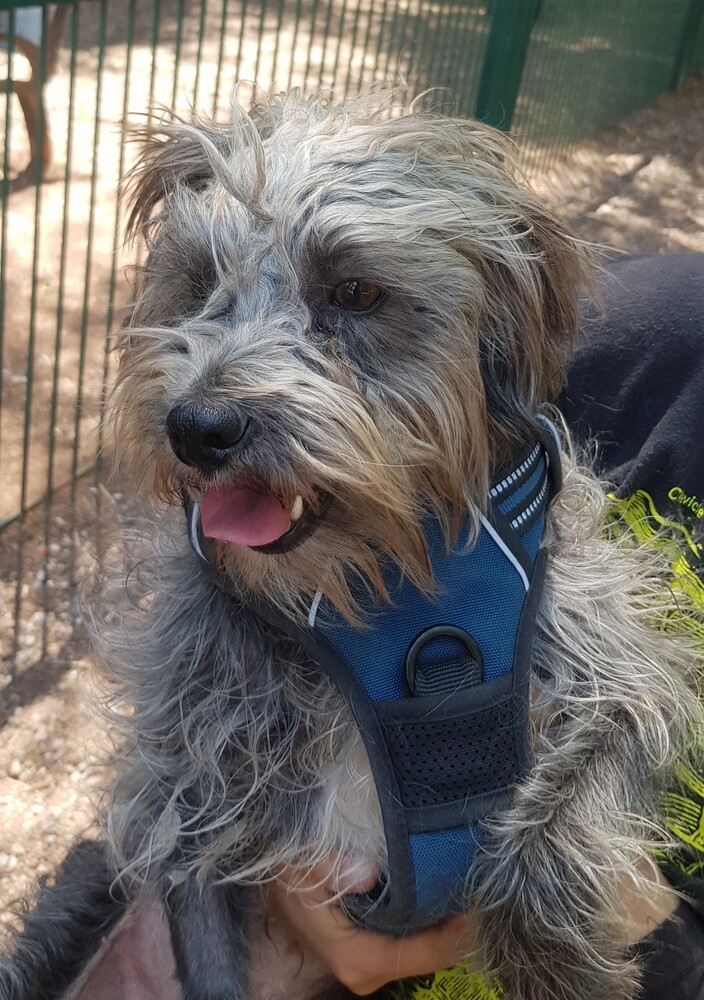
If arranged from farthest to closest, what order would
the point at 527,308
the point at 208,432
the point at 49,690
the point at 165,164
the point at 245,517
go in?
the point at 49,690
the point at 165,164
the point at 527,308
the point at 245,517
the point at 208,432

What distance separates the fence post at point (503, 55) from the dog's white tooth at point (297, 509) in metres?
3.70

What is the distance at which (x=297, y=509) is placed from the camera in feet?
4.76

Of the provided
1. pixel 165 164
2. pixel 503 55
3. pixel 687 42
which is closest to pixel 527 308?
pixel 165 164

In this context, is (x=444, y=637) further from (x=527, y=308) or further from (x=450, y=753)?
(x=527, y=308)

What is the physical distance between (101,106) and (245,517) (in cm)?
387

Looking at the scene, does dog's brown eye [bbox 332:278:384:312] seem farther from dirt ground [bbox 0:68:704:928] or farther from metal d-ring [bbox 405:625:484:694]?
dirt ground [bbox 0:68:704:928]

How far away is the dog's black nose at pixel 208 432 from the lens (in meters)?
1.32

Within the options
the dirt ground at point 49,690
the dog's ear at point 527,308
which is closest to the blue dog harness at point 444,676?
the dog's ear at point 527,308

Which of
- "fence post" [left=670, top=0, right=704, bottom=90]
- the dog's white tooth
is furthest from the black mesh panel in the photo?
"fence post" [left=670, top=0, right=704, bottom=90]

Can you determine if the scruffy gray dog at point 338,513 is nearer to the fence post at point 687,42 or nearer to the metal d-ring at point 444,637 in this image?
the metal d-ring at point 444,637

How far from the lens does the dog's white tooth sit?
4.73 ft

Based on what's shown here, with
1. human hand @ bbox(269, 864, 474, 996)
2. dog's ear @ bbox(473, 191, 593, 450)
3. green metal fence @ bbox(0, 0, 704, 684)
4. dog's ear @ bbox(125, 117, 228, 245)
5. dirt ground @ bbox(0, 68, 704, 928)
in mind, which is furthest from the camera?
green metal fence @ bbox(0, 0, 704, 684)

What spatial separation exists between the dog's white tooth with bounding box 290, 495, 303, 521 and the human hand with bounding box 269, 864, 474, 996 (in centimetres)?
76

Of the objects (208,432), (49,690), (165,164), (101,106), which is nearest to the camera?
(208,432)
